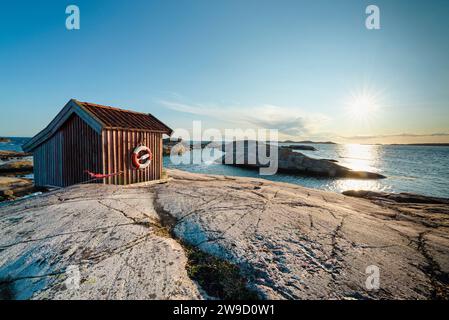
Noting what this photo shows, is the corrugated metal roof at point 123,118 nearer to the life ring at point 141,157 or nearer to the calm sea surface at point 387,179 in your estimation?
the life ring at point 141,157

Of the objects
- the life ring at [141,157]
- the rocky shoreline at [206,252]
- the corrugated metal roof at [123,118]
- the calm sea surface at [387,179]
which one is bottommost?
the calm sea surface at [387,179]

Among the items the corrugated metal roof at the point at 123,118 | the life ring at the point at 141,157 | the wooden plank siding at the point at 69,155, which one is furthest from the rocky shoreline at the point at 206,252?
the corrugated metal roof at the point at 123,118

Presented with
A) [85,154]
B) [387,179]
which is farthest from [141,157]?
[387,179]

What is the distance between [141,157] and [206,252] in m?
7.93

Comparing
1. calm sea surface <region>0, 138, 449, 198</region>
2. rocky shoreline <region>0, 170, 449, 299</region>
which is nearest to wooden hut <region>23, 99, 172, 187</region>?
rocky shoreline <region>0, 170, 449, 299</region>

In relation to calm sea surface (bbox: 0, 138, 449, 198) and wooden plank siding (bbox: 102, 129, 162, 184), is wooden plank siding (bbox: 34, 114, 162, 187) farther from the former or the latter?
calm sea surface (bbox: 0, 138, 449, 198)

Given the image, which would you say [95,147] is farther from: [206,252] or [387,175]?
[387,175]

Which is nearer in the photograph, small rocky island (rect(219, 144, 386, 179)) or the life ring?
the life ring

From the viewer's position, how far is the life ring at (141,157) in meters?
9.84

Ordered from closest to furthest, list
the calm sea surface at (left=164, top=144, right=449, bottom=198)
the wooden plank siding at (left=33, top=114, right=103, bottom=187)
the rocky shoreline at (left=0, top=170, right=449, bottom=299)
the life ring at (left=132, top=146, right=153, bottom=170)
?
the rocky shoreline at (left=0, top=170, right=449, bottom=299) → the wooden plank siding at (left=33, top=114, right=103, bottom=187) → the life ring at (left=132, top=146, right=153, bottom=170) → the calm sea surface at (left=164, top=144, right=449, bottom=198)

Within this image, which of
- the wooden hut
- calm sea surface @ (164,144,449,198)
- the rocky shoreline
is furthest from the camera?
calm sea surface @ (164,144,449,198)

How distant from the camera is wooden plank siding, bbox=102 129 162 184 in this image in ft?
28.4

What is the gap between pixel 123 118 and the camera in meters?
9.99

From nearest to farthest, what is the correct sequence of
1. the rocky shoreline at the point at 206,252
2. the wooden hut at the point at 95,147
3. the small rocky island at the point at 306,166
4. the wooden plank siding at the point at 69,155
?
the rocky shoreline at the point at 206,252, the wooden hut at the point at 95,147, the wooden plank siding at the point at 69,155, the small rocky island at the point at 306,166
